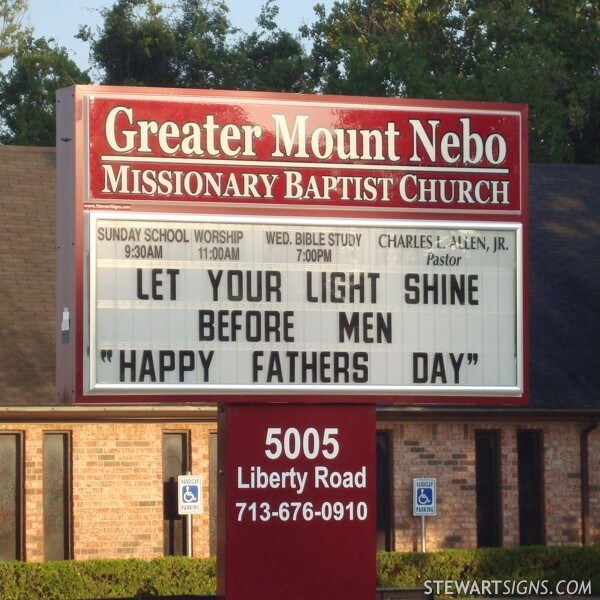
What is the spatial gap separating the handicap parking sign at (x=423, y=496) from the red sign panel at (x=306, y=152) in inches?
374

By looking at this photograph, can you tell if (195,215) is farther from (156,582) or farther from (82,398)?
(156,582)

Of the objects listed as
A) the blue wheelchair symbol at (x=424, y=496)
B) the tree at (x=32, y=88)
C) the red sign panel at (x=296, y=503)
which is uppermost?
the tree at (x=32, y=88)

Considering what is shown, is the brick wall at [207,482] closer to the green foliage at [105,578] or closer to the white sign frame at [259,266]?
the green foliage at [105,578]

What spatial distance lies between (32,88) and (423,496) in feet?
82.6

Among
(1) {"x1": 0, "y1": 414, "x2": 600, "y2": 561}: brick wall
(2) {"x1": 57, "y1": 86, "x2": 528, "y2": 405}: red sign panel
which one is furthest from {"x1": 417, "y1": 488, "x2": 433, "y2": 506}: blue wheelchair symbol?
(2) {"x1": 57, "y1": 86, "x2": 528, "y2": 405}: red sign panel

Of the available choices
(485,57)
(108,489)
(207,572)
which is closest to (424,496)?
(207,572)

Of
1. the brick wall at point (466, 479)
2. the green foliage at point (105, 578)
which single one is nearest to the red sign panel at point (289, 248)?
the green foliage at point (105, 578)

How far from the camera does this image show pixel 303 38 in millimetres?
48844

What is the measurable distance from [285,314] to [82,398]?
1.81m

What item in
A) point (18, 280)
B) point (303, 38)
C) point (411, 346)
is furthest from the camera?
point (303, 38)

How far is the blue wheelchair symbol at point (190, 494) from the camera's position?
1994 centimetres

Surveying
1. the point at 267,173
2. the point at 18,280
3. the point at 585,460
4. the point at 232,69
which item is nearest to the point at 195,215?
the point at 267,173

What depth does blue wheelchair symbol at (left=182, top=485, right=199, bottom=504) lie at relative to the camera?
65.4 ft

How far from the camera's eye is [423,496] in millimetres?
21141
